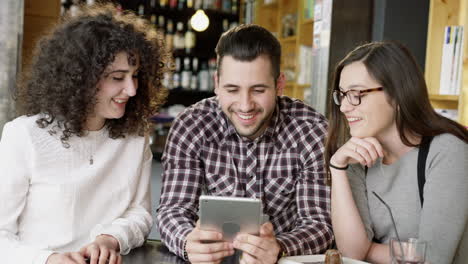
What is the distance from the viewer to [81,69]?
180 centimetres

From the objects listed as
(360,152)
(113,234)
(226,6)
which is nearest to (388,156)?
(360,152)

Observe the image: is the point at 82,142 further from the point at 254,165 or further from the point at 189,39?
the point at 189,39

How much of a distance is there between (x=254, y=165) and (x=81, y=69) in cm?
70

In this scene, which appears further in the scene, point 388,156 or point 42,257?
point 388,156

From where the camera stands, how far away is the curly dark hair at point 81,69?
1782 mm

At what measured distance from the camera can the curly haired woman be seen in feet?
5.45

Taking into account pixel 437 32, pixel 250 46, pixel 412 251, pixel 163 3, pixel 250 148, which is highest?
pixel 163 3

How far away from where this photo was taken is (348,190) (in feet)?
5.57

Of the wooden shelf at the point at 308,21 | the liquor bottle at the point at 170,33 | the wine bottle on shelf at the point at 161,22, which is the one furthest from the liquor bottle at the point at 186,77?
the wooden shelf at the point at 308,21

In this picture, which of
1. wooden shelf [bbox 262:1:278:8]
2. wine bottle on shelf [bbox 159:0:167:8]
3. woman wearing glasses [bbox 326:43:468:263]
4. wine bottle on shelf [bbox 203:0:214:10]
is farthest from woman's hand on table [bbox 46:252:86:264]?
wine bottle on shelf [bbox 203:0:214:10]

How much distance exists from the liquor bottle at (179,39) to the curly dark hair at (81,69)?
4930mm

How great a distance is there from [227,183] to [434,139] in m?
0.74

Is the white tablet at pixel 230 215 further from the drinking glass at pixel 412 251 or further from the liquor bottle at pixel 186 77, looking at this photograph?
the liquor bottle at pixel 186 77

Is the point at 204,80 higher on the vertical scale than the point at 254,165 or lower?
higher
